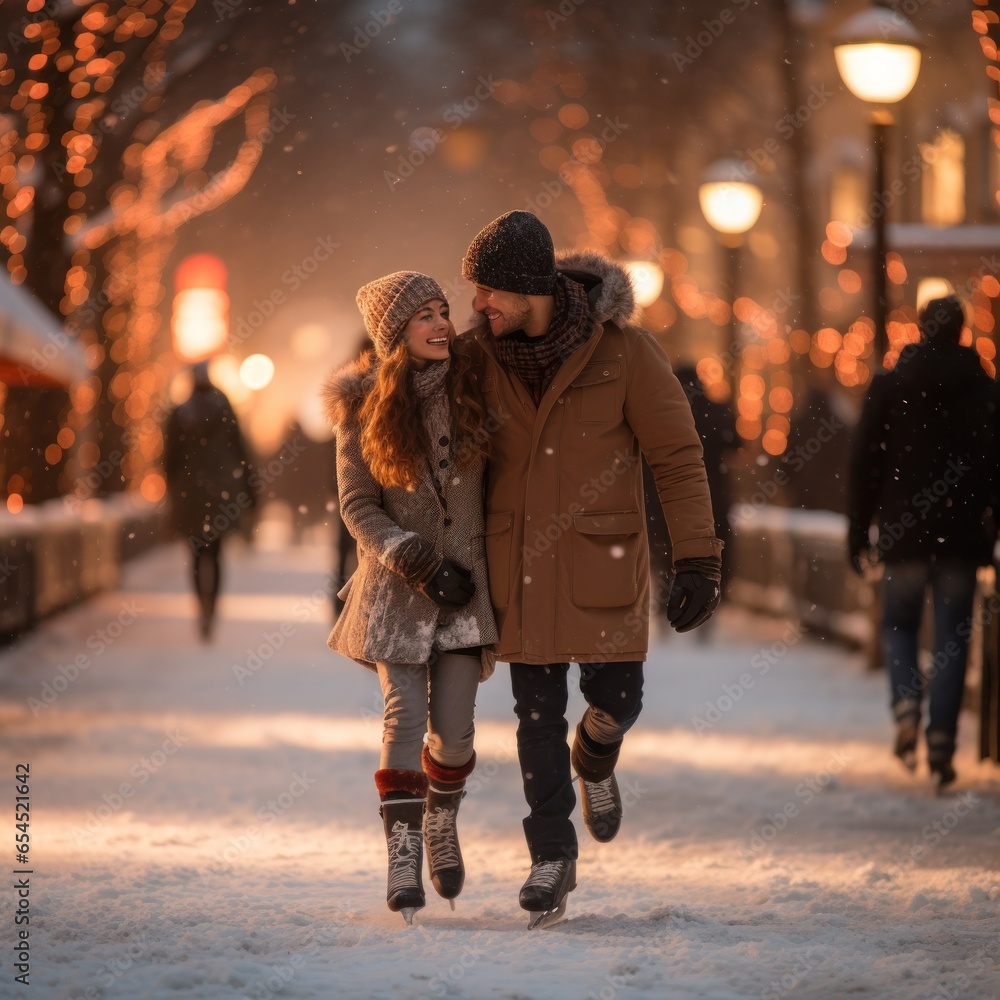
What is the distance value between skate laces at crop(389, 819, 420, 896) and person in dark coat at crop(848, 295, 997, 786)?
11.6 ft

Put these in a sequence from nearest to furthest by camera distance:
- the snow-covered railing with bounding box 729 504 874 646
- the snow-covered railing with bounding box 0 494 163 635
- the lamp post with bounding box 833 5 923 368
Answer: the lamp post with bounding box 833 5 923 368 < the snow-covered railing with bounding box 729 504 874 646 < the snow-covered railing with bounding box 0 494 163 635

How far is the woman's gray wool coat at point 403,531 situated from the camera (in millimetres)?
5508

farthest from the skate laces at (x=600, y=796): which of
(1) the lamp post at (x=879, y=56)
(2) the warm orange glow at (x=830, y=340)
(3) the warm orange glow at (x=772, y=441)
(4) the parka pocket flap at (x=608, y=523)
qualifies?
(2) the warm orange glow at (x=830, y=340)

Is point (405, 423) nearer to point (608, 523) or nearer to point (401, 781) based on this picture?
point (608, 523)

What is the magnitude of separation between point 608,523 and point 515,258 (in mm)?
796

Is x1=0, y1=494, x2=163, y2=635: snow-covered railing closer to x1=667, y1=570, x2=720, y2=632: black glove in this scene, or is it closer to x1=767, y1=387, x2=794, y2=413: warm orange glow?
x1=667, y1=570, x2=720, y2=632: black glove

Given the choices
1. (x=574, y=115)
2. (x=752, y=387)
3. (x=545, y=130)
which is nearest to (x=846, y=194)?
(x=752, y=387)

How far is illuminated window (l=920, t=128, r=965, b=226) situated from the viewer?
3194 centimetres

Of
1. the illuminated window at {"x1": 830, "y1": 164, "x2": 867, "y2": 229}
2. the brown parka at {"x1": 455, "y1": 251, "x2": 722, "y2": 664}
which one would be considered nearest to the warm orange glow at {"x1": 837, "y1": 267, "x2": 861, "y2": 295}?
the illuminated window at {"x1": 830, "y1": 164, "x2": 867, "y2": 229}

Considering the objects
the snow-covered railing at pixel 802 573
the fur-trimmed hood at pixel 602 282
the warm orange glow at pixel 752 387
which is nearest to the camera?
the fur-trimmed hood at pixel 602 282

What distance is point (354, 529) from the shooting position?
555cm

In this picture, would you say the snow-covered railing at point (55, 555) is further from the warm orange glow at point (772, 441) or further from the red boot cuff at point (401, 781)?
the red boot cuff at point (401, 781)

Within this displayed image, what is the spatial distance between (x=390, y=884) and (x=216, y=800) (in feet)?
9.21

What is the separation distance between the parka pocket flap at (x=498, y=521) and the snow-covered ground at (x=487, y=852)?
112 cm
